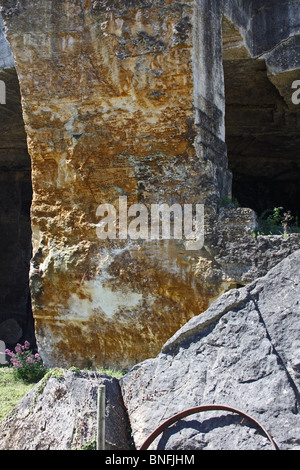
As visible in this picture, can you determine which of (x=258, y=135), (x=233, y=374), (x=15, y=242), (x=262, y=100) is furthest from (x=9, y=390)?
(x=258, y=135)

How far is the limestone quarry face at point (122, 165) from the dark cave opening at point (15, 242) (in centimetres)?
369

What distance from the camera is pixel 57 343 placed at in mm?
5316

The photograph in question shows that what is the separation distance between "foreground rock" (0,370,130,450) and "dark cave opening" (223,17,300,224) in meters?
2.86

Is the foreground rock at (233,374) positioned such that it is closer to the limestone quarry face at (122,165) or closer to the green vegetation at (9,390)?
the limestone quarry face at (122,165)

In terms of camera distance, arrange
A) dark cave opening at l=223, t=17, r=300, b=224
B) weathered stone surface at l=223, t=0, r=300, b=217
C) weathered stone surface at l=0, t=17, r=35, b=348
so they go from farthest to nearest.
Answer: weathered stone surface at l=0, t=17, r=35, b=348, dark cave opening at l=223, t=17, r=300, b=224, weathered stone surface at l=223, t=0, r=300, b=217

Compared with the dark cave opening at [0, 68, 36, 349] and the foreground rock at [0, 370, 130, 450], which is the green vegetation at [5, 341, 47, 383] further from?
the dark cave opening at [0, 68, 36, 349]

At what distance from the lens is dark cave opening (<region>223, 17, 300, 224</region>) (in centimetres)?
639

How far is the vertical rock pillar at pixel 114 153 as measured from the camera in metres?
4.83

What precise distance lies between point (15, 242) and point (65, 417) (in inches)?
262

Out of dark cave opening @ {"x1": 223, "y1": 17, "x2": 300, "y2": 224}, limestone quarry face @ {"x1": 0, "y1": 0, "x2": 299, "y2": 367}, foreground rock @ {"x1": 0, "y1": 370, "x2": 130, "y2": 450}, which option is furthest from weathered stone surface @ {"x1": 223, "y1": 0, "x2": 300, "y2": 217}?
foreground rock @ {"x1": 0, "y1": 370, "x2": 130, "y2": 450}

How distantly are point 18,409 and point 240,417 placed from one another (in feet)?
4.59

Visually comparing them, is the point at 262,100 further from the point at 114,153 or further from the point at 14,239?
the point at 14,239

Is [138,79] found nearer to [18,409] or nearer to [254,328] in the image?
[254,328]

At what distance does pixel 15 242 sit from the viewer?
9.85m
